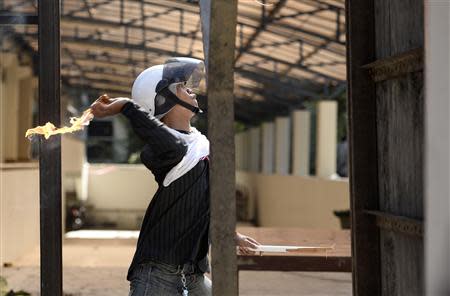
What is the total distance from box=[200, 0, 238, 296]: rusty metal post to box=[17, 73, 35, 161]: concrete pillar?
12123mm

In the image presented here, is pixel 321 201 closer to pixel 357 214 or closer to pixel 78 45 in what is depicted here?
pixel 78 45

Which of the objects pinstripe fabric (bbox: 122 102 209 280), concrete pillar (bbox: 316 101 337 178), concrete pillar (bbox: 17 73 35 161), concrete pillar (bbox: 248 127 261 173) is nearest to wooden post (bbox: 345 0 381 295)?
pinstripe fabric (bbox: 122 102 209 280)

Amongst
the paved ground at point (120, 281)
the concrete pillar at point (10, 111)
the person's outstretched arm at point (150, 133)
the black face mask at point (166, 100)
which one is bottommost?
the paved ground at point (120, 281)

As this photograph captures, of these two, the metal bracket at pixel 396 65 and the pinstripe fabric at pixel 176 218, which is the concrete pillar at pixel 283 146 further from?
the metal bracket at pixel 396 65

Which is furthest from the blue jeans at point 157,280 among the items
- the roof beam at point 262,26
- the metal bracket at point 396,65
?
the roof beam at point 262,26

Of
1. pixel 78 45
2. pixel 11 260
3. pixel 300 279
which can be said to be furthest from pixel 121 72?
pixel 300 279

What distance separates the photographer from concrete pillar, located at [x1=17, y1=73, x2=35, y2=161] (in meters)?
14.5

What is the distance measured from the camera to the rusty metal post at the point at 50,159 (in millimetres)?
3498

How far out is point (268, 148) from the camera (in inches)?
951

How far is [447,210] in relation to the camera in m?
2.46

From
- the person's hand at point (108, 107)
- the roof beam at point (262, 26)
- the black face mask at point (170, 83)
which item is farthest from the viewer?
the roof beam at point (262, 26)

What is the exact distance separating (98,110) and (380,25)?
1.13m

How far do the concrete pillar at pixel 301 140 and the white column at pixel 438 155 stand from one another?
16068mm

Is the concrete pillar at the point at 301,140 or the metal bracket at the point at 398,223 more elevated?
the concrete pillar at the point at 301,140
